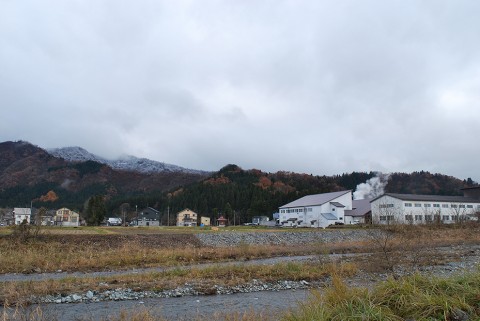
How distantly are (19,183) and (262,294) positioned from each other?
19297cm

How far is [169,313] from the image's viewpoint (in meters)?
11.4

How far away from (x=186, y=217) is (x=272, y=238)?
63019 mm

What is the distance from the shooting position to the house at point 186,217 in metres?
101

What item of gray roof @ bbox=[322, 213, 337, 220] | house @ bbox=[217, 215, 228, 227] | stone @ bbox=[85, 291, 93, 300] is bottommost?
stone @ bbox=[85, 291, 93, 300]

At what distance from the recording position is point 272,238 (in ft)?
141

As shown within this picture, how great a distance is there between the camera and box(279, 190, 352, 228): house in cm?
7519

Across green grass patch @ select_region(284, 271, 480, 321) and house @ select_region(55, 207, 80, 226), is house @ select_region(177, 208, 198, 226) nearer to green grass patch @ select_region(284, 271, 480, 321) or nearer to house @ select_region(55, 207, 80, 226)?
house @ select_region(55, 207, 80, 226)

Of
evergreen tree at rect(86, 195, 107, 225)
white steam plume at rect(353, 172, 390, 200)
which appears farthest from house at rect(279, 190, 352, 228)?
evergreen tree at rect(86, 195, 107, 225)

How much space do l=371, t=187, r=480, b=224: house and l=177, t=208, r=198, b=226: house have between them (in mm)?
47314

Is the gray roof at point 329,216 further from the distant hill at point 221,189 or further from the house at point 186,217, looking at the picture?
the house at point 186,217

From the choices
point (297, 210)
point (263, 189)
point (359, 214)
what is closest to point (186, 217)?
point (263, 189)

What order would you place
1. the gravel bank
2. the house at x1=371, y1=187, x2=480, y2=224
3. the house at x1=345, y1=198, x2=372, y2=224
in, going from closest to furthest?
1. the gravel bank
2. the house at x1=371, y1=187, x2=480, y2=224
3. the house at x1=345, y1=198, x2=372, y2=224

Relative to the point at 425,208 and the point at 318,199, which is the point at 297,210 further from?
the point at 425,208

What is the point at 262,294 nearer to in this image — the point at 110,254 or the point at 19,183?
the point at 110,254
